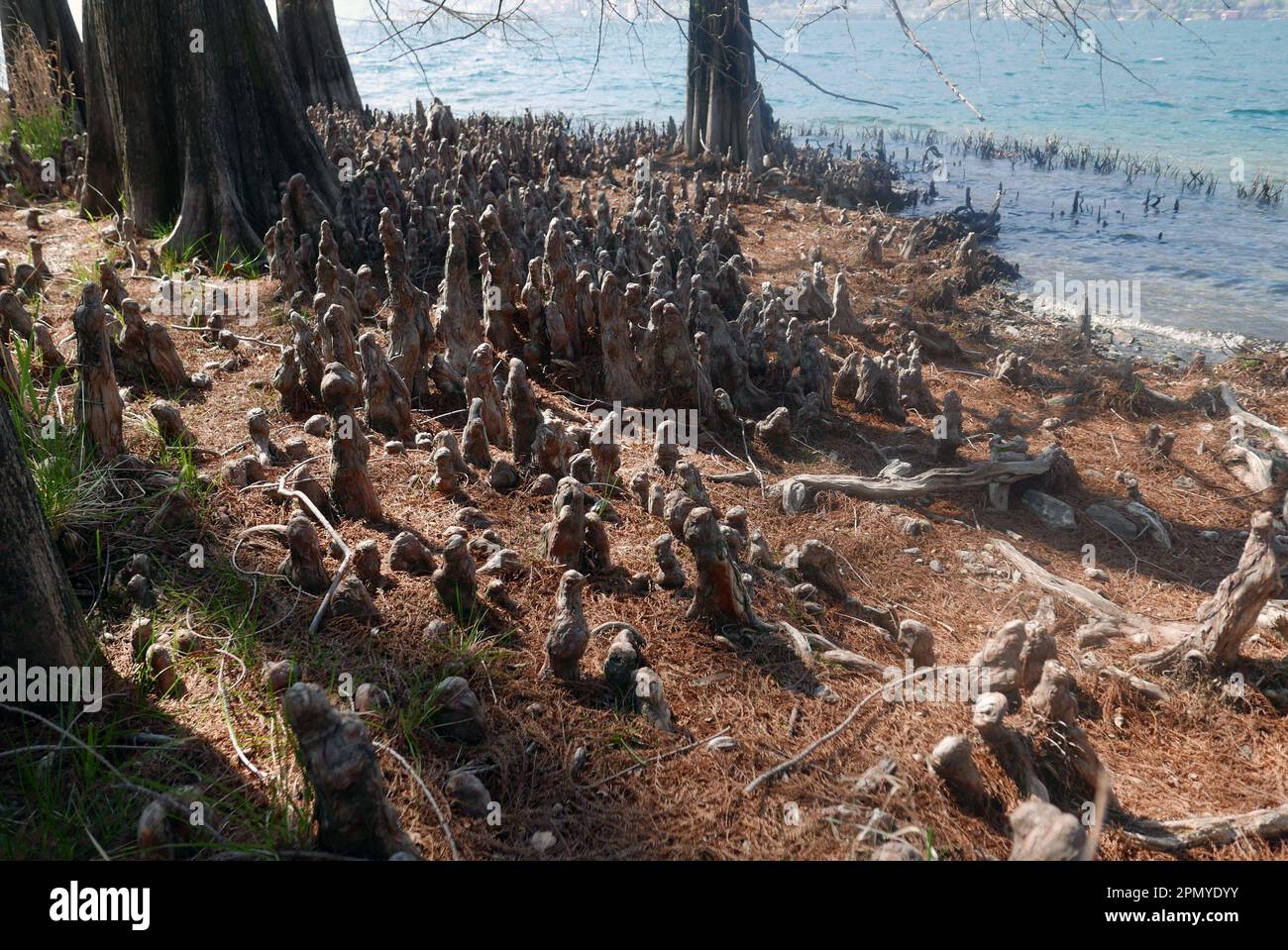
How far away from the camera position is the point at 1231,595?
294cm

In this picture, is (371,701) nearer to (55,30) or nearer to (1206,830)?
(1206,830)

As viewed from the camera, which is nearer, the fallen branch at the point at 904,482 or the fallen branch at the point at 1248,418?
the fallen branch at the point at 904,482

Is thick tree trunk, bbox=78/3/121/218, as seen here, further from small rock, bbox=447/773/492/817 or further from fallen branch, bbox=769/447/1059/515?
small rock, bbox=447/773/492/817

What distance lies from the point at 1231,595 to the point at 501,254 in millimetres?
4252

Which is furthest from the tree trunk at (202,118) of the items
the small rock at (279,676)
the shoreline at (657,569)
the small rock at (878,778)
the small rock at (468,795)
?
the small rock at (878,778)

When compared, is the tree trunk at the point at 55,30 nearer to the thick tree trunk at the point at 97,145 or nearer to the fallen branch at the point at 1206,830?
the thick tree trunk at the point at 97,145

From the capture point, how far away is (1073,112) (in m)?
24.3

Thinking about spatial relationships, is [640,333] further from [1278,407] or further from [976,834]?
[1278,407]

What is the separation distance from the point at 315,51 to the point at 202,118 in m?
8.34

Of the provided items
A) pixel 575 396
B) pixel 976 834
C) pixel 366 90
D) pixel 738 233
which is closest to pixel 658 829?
pixel 976 834

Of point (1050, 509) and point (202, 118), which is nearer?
point (1050, 509)

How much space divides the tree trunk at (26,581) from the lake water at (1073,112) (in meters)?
2.51

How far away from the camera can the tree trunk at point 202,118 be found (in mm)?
6211

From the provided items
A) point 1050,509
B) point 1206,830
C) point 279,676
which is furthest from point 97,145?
point 1206,830
